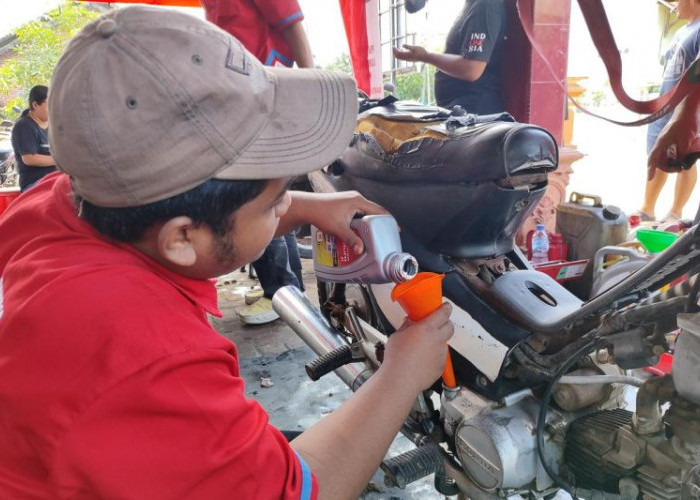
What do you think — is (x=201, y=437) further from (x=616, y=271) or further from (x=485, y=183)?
(x=616, y=271)

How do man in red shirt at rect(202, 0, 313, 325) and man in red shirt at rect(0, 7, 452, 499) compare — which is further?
man in red shirt at rect(202, 0, 313, 325)

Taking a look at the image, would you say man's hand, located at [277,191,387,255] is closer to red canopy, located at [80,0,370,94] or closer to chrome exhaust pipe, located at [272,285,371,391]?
chrome exhaust pipe, located at [272,285,371,391]

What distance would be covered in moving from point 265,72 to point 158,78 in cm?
19

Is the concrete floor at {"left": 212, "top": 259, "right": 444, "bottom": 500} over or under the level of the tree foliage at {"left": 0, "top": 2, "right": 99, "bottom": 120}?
under

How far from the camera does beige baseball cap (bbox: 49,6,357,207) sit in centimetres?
71

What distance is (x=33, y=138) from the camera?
520 centimetres

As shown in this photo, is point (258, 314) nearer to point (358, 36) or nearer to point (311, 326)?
point (311, 326)

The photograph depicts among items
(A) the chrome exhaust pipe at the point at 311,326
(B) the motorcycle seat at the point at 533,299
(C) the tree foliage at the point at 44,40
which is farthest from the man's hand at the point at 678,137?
(C) the tree foliage at the point at 44,40

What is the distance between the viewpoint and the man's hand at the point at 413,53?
268cm

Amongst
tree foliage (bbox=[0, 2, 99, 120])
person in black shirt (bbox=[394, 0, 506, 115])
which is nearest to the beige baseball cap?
person in black shirt (bbox=[394, 0, 506, 115])

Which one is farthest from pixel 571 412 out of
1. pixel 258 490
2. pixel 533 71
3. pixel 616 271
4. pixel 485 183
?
pixel 533 71

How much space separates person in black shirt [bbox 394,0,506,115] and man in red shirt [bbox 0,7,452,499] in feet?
6.72

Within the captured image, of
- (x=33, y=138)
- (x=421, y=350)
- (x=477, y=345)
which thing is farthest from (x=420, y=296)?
(x=33, y=138)

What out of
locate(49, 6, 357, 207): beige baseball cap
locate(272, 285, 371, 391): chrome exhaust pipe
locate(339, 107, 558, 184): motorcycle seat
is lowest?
locate(272, 285, 371, 391): chrome exhaust pipe
